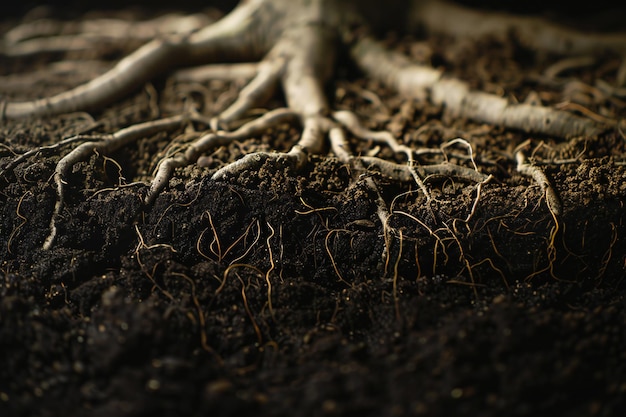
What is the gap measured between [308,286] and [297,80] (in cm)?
166

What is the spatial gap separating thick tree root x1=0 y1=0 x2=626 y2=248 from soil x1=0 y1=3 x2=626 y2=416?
74 millimetres

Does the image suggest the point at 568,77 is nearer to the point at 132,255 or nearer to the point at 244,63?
the point at 244,63

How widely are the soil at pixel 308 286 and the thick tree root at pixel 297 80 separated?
7 centimetres

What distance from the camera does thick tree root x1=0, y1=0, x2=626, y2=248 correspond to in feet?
9.13

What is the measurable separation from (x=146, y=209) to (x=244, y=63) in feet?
6.16

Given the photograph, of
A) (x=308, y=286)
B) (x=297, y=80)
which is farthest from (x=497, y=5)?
(x=308, y=286)

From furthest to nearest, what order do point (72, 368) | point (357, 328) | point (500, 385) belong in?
point (357, 328) → point (72, 368) → point (500, 385)

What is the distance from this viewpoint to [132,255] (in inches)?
95.7

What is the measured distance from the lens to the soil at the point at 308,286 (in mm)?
1852

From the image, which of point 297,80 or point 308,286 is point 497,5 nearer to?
point 297,80

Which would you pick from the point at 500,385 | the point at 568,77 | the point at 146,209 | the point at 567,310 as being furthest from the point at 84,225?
the point at 568,77

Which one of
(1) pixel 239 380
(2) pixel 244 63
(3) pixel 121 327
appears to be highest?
(2) pixel 244 63

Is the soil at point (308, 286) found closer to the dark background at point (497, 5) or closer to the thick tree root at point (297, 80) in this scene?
the thick tree root at point (297, 80)

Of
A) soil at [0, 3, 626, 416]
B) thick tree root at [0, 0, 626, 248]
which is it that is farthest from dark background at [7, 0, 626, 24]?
soil at [0, 3, 626, 416]
